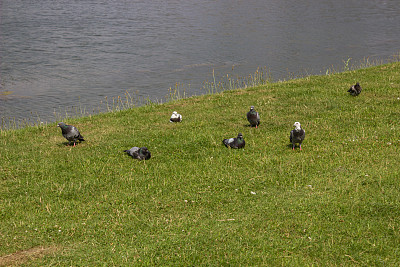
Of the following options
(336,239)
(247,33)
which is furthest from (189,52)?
(336,239)

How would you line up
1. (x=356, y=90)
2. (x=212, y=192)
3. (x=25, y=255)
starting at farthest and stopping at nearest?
1. (x=356, y=90)
2. (x=212, y=192)
3. (x=25, y=255)

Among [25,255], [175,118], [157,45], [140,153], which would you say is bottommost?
[157,45]

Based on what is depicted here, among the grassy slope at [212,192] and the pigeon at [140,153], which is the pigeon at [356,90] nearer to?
the grassy slope at [212,192]

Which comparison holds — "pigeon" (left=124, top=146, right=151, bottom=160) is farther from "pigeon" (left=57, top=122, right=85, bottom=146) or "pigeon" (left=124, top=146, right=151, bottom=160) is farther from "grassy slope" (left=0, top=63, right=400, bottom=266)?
"pigeon" (left=57, top=122, right=85, bottom=146)

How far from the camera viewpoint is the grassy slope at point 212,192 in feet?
31.4

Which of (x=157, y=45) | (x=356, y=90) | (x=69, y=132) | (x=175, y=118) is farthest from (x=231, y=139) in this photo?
(x=157, y=45)

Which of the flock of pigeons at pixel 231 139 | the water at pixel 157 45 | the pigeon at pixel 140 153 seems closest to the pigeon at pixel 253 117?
the flock of pigeons at pixel 231 139

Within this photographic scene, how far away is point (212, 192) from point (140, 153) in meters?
3.52

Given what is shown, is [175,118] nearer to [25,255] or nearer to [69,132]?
[69,132]

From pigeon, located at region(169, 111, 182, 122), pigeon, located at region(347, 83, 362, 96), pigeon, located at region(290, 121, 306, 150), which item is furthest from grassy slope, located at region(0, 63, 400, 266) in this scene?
pigeon, located at region(347, 83, 362, 96)

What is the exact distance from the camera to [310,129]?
16953 mm

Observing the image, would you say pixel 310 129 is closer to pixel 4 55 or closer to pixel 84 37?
pixel 4 55

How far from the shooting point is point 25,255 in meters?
9.51

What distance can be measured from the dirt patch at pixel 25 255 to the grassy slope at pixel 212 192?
0.18 metres
